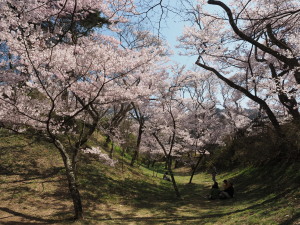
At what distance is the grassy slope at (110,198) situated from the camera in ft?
22.0

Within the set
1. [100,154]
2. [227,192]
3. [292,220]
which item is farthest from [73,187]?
[227,192]

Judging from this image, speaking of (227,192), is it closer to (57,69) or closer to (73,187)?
(73,187)

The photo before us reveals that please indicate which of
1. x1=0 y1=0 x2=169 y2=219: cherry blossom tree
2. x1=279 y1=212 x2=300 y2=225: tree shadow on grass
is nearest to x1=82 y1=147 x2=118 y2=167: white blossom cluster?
x1=0 y1=0 x2=169 y2=219: cherry blossom tree

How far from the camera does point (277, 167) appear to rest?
11609mm

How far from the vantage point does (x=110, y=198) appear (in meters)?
10.2

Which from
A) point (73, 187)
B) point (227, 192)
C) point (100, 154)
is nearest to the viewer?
point (73, 187)

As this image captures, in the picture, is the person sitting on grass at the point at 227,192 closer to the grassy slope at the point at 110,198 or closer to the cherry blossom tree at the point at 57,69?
the grassy slope at the point at 110,198

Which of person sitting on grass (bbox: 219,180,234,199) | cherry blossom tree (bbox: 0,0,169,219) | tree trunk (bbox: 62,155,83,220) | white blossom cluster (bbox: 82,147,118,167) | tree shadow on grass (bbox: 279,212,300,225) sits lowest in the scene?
person sitting on grass (bbox: 219,180,234,199)

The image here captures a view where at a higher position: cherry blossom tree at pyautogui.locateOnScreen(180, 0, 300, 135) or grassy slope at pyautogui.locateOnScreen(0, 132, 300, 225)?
cherry blossom tree at pyautogui.locateOnScreen(180, 0, 300, 135)

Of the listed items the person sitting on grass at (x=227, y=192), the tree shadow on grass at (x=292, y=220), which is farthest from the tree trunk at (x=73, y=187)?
the person sitting on grass at (x=227, y=192)

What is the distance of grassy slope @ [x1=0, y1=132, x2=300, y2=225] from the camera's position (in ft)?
22.0

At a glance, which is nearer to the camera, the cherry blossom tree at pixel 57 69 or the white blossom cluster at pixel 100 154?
the cherry blossom tree at pixel 57 69

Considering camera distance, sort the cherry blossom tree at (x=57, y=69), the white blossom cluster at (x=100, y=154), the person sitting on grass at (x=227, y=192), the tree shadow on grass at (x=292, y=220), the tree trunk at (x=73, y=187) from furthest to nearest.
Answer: the person sitting on grass at (x=227, y=192), the white blossom cluster at (x=100, y=154), the tree trunk at (x=73, y=187), the cherry blossom tree at (x=57, y=69), the tree shadow on grass at (x=292, y=220)

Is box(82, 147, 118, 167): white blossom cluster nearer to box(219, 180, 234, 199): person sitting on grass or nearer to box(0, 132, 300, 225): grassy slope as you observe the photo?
box(0, 132, 300, 225): grassy slope
